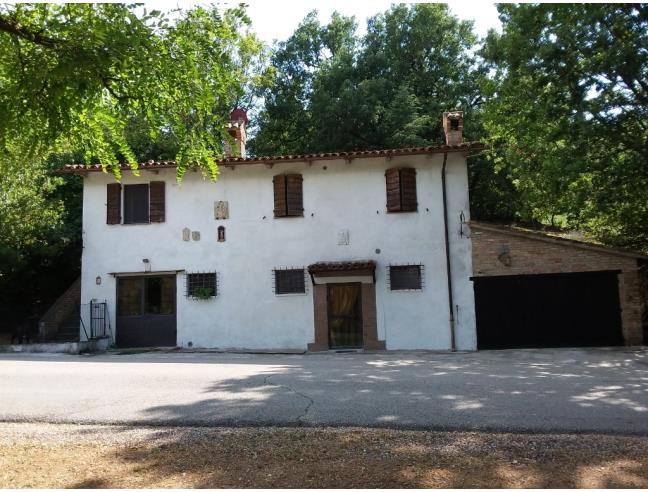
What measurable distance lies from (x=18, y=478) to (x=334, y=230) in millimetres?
13230

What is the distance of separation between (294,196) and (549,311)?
833 centimetres

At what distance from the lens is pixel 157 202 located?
57.6 feet

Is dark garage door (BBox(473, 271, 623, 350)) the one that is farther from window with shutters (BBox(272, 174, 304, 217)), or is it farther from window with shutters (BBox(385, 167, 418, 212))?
window with shutters (BBox(272, 174, 304, 217))

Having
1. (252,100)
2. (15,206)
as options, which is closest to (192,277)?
(15,206)

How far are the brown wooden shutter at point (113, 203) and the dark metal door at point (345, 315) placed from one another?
23.9 ft

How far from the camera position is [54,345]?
15.8 m

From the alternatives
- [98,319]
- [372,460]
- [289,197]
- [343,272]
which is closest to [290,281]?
[343,272]

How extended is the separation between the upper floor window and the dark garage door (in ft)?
33.6

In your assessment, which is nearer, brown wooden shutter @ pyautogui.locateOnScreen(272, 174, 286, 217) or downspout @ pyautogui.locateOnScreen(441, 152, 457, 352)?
downspout @ pyautogui.locateOnScreen(441, 152, 457, 352)

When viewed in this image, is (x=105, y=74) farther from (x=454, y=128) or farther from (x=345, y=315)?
(x=454, y=128)

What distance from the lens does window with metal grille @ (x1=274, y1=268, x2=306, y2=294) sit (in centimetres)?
1700

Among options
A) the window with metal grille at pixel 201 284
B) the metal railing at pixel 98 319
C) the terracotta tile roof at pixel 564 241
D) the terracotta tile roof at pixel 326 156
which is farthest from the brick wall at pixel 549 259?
the metal railing at pixel 98 319

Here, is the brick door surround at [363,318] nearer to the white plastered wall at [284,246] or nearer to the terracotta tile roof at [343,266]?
the white plastered wall at [284,246]

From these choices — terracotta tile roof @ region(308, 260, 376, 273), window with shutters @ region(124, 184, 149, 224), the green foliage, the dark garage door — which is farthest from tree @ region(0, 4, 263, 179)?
the dark garage door
